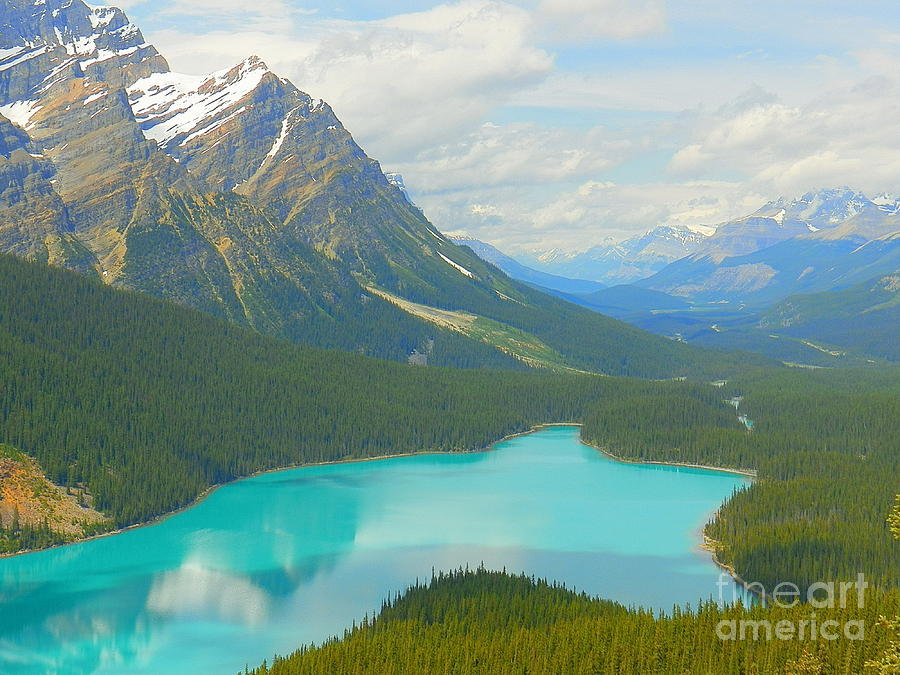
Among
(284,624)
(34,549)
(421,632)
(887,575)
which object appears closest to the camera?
(421,632)

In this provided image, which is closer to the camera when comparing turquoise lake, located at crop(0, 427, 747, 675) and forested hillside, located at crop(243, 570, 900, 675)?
forested hillside, located at crop(243, 570, 900, 675)

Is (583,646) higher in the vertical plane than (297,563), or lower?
lower

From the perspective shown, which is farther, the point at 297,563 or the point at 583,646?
the point at 297,563

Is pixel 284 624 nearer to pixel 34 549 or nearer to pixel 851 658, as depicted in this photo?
pixel 34 549

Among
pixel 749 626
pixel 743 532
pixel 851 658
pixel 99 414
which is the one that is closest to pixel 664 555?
pixel 743 532

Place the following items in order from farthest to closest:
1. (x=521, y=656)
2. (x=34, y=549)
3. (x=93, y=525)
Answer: (x=93, y=525) → (x=34, y=549) → (x=521, y=656)

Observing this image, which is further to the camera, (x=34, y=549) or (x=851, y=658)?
(x=34, y=549)

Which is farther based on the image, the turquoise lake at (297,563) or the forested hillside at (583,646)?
the turquoise lake at (297,563)

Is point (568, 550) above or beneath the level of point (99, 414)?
beneath
